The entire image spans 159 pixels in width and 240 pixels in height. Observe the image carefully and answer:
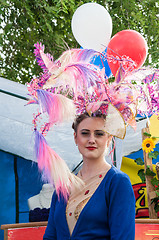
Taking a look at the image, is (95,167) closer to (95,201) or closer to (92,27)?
(95,201)

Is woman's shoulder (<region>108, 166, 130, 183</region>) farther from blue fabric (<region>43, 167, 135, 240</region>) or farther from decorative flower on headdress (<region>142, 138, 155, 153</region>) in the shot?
decorative flower on headdress (<region>142, 138, 155, 153</region>)

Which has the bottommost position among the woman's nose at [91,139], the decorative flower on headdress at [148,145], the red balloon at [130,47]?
the woman's nose at [91,139]

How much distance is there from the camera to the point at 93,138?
1.34 meters

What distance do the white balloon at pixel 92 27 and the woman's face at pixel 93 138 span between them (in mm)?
1596

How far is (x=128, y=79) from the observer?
57.7 inches

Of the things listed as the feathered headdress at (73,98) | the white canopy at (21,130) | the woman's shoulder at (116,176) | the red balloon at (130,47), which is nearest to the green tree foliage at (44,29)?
the white canopy at (21,130)

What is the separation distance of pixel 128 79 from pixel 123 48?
1.21 metres

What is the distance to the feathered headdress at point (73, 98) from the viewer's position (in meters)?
1.34

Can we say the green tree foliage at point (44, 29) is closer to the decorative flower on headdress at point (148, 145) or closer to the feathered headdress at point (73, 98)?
the decorative flower on headdress at point (148, 145)

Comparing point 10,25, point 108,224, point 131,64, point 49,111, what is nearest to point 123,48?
point 131,64

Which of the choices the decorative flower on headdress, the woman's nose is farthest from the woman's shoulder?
the decorative flower on headdress

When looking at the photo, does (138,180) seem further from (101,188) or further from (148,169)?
(101,188)

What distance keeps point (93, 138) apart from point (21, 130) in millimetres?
2064

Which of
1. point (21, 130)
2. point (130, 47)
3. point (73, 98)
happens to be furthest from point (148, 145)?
point (73, 98)
